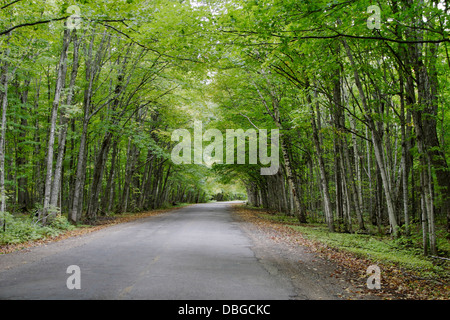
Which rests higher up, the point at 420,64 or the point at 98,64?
the point at 98,64

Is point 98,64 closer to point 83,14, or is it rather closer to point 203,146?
point 83,14

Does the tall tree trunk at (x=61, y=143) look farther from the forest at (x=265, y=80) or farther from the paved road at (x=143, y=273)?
the paved road at (x=143, y=273)

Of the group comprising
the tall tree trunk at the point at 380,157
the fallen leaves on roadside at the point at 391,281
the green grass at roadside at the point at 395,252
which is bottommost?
the green grass at roadside at the point at 395,252

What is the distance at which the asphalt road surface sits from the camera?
14.6ft

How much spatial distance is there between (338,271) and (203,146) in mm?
25217

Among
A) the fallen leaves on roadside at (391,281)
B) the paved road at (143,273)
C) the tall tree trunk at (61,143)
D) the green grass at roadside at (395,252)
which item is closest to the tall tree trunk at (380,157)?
the green grass at roadside at (395,252)

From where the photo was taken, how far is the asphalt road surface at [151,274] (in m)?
4.45

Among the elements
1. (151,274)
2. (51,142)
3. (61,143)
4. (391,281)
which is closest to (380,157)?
(391,281)

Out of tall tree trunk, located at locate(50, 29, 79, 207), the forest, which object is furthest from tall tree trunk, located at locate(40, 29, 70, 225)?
tall tree trunk, located at locate(50, 29, 79, 207)

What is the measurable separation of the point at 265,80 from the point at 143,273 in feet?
45.1

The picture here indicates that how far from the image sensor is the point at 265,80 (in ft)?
55.0

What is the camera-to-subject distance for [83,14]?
325 inches

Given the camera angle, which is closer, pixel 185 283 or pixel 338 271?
pixel 185 283
